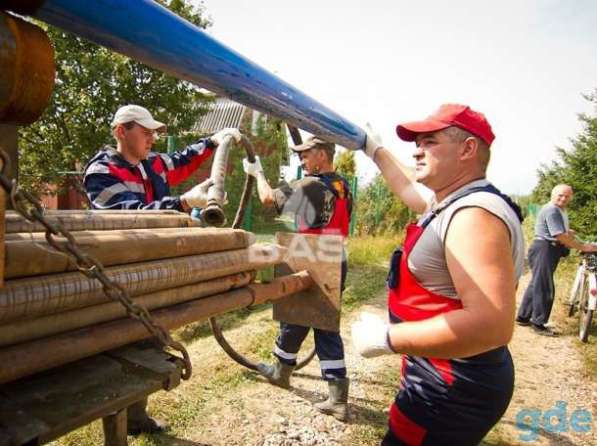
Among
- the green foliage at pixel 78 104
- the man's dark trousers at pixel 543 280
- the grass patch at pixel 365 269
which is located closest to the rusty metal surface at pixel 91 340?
the grass patch at pixel 365 269

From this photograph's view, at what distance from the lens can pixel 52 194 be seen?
362 inches

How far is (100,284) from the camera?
43.8 inches

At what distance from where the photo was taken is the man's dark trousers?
18.9 ft

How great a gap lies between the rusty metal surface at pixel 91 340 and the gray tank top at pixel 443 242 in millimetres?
747

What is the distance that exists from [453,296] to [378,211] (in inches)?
517

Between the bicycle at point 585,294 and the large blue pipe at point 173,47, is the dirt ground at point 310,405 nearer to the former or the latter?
the bicycle at point 585,294

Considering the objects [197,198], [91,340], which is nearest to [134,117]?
[197,198]

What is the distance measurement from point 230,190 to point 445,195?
19.8 ft

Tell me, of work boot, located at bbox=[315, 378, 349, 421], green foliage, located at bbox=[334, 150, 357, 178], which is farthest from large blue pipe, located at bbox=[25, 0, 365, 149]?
green foliage, located at bbox=[334, 150, 357, 178]

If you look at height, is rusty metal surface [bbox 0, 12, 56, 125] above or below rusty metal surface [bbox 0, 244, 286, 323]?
above

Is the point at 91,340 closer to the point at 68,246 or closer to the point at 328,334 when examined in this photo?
the point at 68,246

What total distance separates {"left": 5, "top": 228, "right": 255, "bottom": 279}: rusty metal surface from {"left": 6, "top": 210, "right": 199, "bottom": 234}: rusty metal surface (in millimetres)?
48

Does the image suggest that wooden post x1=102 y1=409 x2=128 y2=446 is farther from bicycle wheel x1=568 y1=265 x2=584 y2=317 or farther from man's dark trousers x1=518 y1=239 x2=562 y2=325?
bicycle wheel x1=568 y1=265 x2=584 y2=317

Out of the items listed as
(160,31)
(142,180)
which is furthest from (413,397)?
(142,180)
